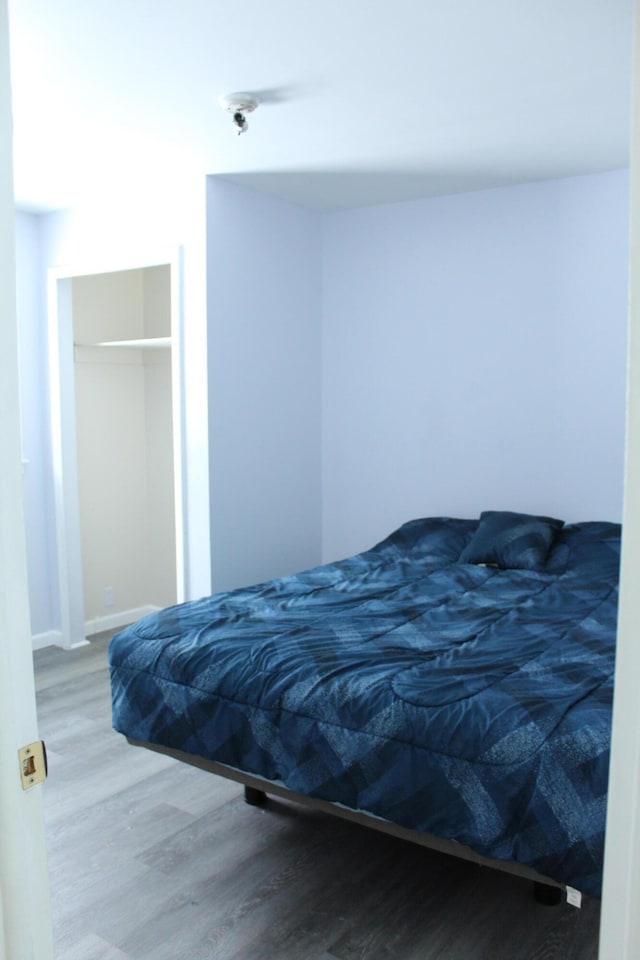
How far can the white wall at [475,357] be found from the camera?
12.7 ft

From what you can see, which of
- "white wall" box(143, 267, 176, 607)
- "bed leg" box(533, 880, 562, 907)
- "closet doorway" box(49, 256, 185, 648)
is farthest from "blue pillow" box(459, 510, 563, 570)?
"white wall" box(143, 267, 176, 607)

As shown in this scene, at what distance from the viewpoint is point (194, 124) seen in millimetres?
3037

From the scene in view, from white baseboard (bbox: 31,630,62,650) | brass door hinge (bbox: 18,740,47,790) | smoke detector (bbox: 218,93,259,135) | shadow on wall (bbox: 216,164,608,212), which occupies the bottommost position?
white baseboard (bbox: 31,630,62,650)

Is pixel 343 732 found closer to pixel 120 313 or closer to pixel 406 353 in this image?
pixel 406 353

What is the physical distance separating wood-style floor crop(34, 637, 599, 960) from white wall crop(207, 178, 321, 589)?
1.23 meters

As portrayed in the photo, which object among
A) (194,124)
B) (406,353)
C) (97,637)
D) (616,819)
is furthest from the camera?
(97,637)

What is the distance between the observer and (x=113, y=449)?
5098 mm

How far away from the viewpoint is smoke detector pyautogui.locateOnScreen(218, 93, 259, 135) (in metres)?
2.73

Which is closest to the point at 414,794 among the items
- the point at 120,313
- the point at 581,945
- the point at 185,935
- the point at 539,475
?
the point at 581,945

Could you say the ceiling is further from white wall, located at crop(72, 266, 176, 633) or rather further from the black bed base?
the black bed base

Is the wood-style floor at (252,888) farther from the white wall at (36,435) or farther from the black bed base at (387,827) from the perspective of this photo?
→ the white wall at (36,435)

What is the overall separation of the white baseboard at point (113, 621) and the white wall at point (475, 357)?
4.38 feet

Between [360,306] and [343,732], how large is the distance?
2.89 metres

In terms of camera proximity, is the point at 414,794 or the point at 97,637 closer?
the point at 414,794
